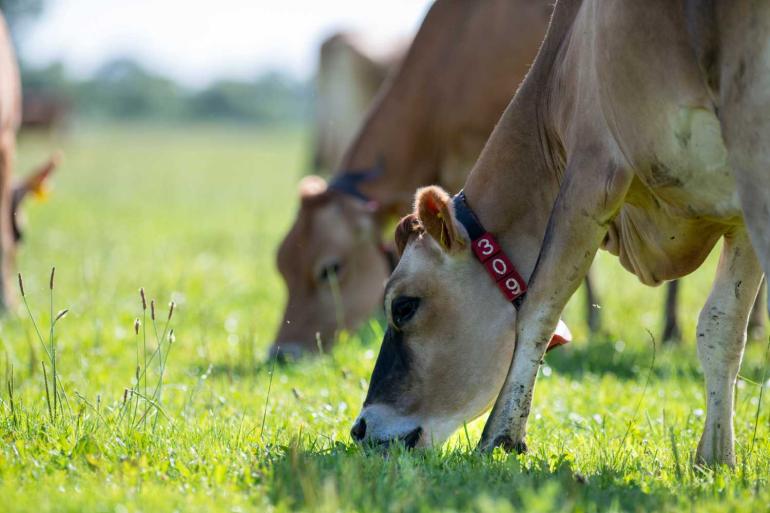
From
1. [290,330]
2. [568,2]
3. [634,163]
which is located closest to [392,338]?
[634,163]

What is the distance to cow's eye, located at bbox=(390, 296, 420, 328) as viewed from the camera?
4.40 metres

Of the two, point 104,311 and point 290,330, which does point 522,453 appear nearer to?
point 290,330

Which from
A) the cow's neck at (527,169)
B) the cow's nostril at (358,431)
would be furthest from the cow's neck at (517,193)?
the cow's nostril at (358,431)

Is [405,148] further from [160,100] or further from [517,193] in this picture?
[160,100]

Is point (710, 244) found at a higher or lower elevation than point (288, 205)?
higher

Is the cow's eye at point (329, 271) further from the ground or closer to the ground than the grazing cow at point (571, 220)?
closer to the ground

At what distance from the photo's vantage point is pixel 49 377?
17.6ft

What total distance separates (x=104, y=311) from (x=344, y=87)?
5.68 metres

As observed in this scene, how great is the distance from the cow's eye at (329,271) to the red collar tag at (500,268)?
9.28 feet

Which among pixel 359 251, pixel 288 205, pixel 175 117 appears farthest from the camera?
pixel 175 117

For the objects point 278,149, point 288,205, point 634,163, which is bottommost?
point 278,149

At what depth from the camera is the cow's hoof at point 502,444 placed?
3.95 m

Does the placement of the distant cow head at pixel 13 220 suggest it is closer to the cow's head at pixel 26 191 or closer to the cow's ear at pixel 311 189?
the cow's head at pixel 26 191

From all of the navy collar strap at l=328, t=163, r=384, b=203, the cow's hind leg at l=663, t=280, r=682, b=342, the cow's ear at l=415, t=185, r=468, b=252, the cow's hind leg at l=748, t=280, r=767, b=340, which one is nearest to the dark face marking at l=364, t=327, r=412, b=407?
the cow's ear at l=415, t=185, r=468, b=252
